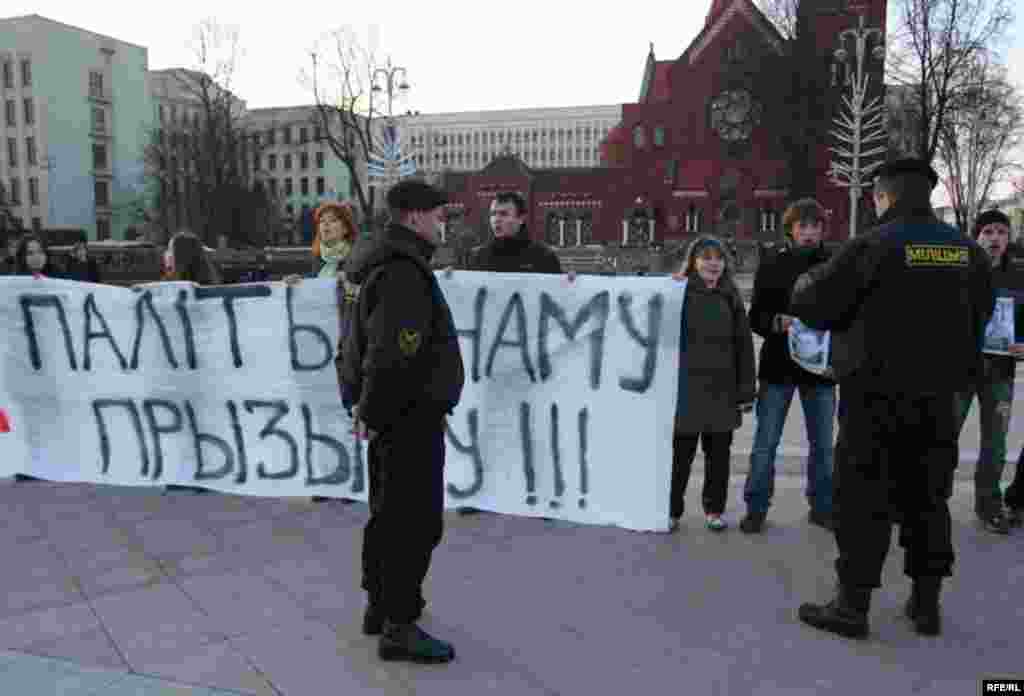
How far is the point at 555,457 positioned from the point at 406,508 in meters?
1.90

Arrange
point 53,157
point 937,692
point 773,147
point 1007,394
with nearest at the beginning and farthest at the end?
point 937,692, point 1007,394, point 773,147, point 53,157

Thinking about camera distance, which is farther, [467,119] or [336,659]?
[467,119]

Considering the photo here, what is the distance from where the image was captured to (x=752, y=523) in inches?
192

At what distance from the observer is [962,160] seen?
5366 cm

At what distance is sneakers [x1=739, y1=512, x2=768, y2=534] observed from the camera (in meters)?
4.87

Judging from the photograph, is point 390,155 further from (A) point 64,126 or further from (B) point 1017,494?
(A) point 64,126

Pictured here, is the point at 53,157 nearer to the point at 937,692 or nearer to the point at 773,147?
the point at 773,147

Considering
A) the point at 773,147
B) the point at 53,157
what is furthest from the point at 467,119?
the point at 773,147

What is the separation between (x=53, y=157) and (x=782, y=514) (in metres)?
79.6

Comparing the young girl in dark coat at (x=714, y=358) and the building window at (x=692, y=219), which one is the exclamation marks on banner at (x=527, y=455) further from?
the building window at (x=692, y=219)

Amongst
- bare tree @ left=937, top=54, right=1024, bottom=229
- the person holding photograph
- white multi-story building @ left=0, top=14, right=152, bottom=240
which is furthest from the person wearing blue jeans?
white multi-story building @ left=0, top=14, right=152, bottom=240

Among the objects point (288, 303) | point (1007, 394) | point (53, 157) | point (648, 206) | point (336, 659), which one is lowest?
point (336, 659)

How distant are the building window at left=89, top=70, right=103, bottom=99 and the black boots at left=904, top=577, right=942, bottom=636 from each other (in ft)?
276

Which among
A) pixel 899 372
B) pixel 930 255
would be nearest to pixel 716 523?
pixel 899 372
